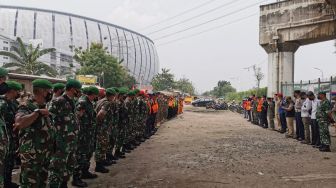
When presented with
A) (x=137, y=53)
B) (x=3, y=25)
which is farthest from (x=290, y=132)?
(x=137, y=53)

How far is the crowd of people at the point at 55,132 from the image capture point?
399 centimetres

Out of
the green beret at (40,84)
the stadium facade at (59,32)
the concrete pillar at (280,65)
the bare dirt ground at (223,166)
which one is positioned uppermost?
the stadium facade at (59,32)

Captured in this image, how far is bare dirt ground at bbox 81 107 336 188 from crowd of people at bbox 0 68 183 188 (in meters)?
0.65

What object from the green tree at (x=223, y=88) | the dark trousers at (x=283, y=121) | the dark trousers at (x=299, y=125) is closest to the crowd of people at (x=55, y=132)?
the dark trousers at (x=299, y=125)

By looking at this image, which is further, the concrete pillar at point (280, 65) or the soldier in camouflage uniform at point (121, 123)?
the concrete pillar at point (280, 65)

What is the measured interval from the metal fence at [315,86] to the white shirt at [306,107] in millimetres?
3208

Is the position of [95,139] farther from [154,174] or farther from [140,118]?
[140,118]

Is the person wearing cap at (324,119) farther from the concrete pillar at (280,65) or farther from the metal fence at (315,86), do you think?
the concrete pillar at (280,65)

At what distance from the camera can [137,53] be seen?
311 feet

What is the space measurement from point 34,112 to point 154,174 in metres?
3.52

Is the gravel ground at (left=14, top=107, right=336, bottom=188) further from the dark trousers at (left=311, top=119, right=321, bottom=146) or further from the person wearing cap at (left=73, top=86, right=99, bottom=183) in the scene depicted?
the person wearing cap at (left=73, top=86, right=99, bottom=183)

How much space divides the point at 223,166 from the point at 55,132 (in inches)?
160

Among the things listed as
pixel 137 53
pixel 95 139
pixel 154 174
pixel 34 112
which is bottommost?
pixel 154 174

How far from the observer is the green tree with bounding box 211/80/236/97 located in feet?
329
